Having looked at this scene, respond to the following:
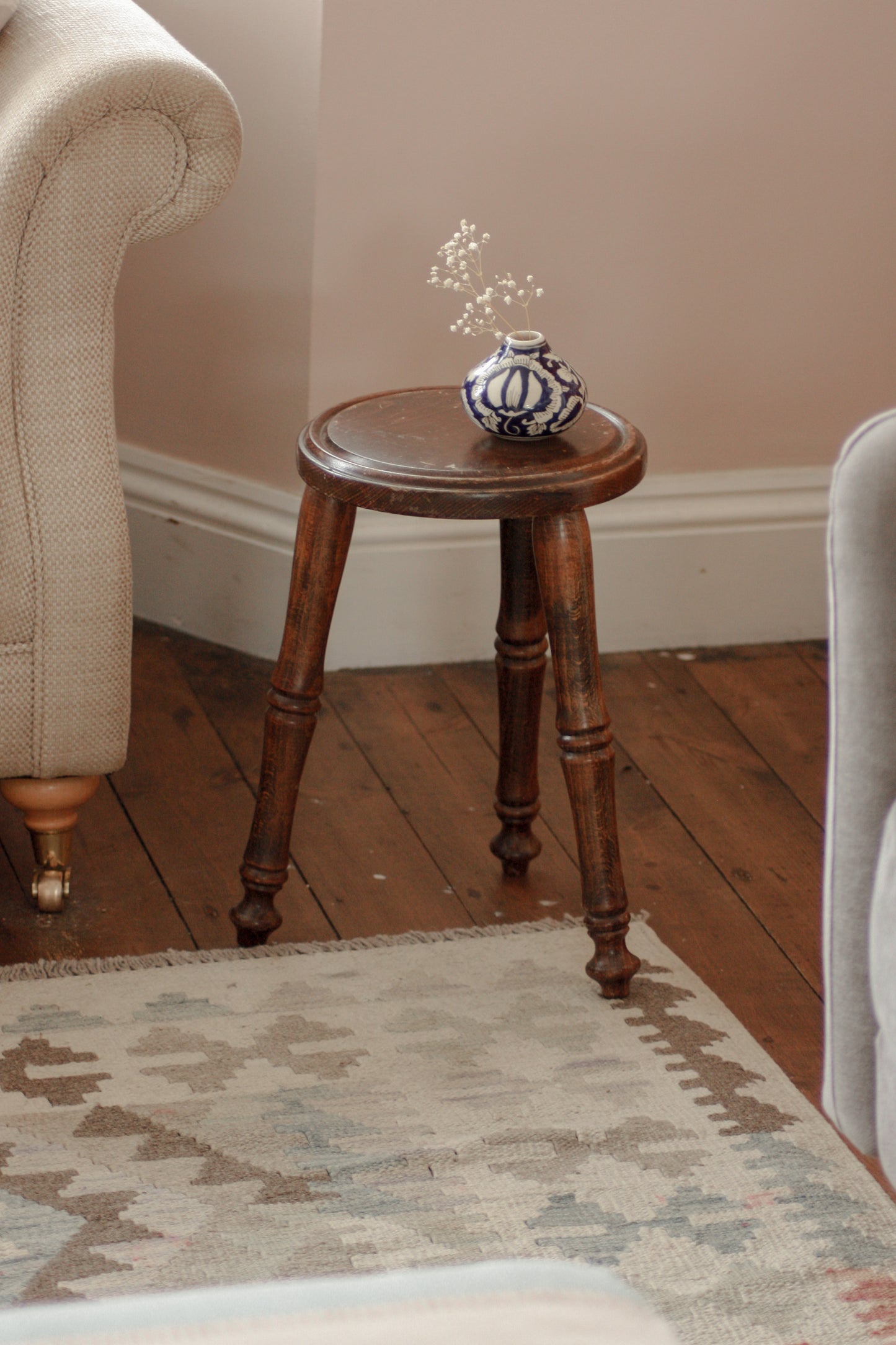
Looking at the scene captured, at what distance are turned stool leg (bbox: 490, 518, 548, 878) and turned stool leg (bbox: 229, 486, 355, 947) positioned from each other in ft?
0.62

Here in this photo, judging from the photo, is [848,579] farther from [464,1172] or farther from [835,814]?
[464,1172]

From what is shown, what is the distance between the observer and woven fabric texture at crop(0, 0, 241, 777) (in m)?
1.24

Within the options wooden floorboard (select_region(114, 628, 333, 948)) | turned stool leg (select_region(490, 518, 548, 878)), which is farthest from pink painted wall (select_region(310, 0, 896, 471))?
turned stool leg (select_region(490, 518, 548, 878))

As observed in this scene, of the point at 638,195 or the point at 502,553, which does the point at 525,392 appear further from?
the point at 638,195

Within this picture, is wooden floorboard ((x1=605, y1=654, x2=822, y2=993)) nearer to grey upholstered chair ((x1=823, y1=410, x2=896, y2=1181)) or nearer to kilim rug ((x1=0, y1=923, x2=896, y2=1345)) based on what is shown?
kilim rug ((x1=0, y1=923, x2=896, y2=1345))

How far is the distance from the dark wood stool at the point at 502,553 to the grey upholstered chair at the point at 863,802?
15.1 inches

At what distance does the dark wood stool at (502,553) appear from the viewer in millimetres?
1204

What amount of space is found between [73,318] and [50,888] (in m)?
0.54

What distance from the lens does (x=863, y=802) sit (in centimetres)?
87

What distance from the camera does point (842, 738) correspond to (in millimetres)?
876

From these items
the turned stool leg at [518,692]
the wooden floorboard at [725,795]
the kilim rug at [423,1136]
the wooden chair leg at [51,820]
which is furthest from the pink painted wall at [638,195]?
the kilim rug at [423,1136]

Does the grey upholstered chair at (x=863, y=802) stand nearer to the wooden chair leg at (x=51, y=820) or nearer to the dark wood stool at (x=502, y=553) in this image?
the dark wood stool at (x=502, y=553)

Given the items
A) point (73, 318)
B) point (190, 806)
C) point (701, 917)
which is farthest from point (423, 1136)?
point (73, 318)

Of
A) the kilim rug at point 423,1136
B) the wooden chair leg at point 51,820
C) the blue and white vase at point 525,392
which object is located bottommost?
the kilim rug at point 423,1136
